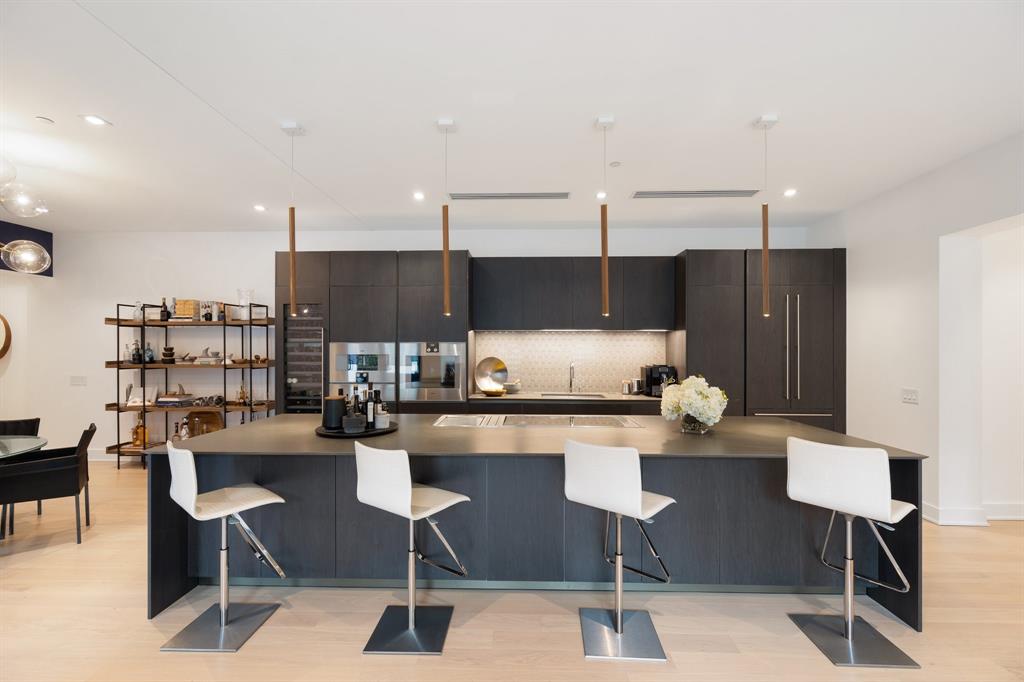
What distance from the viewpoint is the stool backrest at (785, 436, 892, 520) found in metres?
2.14

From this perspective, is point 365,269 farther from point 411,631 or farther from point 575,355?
point 411,631

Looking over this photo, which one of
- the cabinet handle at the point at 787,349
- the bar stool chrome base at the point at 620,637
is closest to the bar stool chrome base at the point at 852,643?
the bar stool chrome base at the point at 620,637

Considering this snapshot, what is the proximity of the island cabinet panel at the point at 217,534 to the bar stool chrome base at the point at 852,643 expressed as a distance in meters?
2.98

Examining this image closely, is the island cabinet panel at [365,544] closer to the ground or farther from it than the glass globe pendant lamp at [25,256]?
closer to the ground

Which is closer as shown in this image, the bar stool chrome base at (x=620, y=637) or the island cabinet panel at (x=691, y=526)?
the bar stool chrome base at (x=620, y=637)

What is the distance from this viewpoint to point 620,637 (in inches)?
93.8

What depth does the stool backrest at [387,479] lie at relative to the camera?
226 centimetres

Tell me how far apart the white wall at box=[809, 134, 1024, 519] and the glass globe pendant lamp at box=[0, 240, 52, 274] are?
20.1 feet

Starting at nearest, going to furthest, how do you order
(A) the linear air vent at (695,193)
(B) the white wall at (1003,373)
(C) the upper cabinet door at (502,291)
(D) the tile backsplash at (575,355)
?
(B) the white wall at (1003,373) → (A) the linear air vent at (695,193) → (C) the upper cabinet door at (502,291) → (D) the tile backsplash at (575,355)

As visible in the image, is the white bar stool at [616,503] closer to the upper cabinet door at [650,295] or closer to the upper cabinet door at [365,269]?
the upper cabinet door at [650,295]

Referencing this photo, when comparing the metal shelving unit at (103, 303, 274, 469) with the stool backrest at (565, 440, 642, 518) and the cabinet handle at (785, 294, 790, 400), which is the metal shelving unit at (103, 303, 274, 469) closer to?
the stool backrest at (565, 440, 642, 518)

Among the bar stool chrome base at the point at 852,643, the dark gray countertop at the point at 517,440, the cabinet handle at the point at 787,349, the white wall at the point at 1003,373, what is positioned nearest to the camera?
the bar stool chrome base at the point at 852,643

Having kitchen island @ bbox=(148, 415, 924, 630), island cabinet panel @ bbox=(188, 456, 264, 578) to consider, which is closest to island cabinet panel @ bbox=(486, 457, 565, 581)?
kitchen island @ bbox=(148, 415, 924, 630)

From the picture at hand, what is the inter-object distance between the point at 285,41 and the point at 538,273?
3610 millimetres
